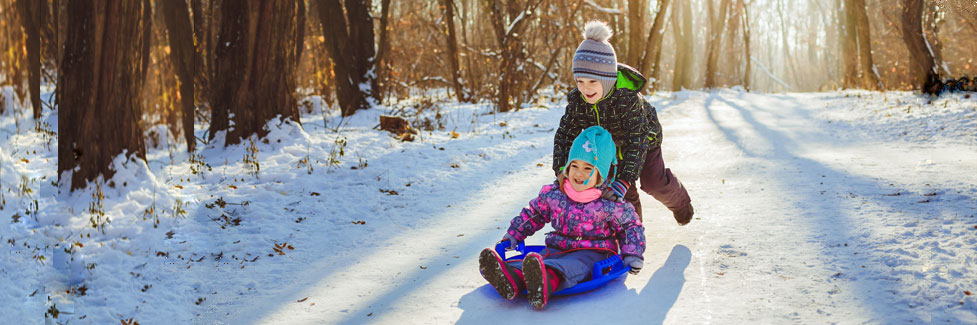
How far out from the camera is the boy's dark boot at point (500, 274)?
3293 mm

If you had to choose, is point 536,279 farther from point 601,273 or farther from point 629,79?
point 629,79

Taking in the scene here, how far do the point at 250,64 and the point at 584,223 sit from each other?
17.6 feet

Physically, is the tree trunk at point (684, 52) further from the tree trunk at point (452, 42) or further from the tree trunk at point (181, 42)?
the tree trunk at point (181, 42)

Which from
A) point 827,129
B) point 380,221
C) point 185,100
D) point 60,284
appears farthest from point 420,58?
point 60,284

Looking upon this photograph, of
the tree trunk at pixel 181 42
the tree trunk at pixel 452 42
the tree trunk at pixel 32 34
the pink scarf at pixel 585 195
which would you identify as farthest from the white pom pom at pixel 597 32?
the tree trunk at pixel 452 42

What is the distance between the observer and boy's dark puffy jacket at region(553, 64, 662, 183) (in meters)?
3.89

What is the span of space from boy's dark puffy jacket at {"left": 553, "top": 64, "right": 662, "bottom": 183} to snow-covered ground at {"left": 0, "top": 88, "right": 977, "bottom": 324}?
71cm

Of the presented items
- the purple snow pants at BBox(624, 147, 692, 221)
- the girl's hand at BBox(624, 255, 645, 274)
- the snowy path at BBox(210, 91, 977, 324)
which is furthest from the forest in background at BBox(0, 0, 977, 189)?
the girl's hand at BBox(624, 255, 645, 274)

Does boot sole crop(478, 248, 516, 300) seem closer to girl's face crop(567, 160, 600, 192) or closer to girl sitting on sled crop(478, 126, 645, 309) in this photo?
girl sitting on sled crop(478, 126, 645, 309)

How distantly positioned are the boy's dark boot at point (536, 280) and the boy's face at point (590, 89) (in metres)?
1.23

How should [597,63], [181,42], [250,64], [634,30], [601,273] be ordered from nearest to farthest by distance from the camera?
[601,273], [597,63], [250,64], [181,42], [634,30]

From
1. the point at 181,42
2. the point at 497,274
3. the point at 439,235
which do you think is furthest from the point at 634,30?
the point at 497,274

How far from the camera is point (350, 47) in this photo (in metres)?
11.9

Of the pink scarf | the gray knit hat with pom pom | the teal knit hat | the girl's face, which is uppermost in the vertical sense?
the gray knit hat with pom pom
